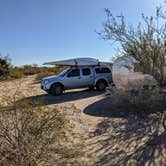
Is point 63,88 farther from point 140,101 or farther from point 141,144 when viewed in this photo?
point 141,144

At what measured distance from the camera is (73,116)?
9.05 m

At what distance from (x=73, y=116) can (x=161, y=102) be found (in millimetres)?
3598

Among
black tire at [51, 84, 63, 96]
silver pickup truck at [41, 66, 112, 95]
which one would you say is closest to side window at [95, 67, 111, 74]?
silver pickup truck at [41, 66, 112, 95]

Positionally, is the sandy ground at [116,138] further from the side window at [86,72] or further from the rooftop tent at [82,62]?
the rooftop tent at [82,62]

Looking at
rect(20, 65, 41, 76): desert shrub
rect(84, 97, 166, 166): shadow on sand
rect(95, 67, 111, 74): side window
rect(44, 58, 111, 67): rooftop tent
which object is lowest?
rect(84, 97, 166, 166): shadow on sand

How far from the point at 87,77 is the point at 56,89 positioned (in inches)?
93.7

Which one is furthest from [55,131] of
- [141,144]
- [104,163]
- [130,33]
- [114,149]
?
[130,33]

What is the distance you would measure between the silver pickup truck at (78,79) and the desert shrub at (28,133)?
11.0 m

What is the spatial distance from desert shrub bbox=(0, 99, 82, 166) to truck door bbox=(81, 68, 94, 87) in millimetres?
11829

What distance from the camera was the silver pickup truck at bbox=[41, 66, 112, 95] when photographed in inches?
620

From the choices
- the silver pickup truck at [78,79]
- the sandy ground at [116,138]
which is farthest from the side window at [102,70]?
the sandy ground at [116,138]

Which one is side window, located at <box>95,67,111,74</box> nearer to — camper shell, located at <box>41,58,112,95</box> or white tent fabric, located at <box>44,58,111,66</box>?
camper shell, located at <box>41,58,112,95</box>

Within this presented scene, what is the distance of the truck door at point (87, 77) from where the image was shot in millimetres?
16562

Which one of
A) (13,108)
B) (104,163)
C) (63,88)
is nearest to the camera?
(13,108)
